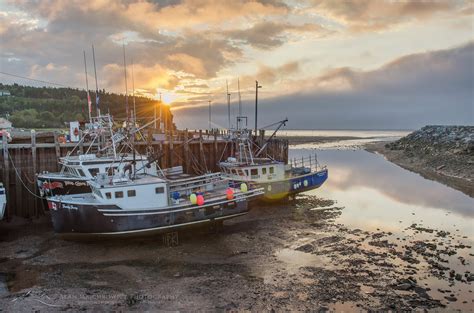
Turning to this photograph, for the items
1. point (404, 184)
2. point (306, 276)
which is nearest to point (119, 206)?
point (306, 276)

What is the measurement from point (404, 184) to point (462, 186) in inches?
163

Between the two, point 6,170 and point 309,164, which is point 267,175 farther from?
point 309,164

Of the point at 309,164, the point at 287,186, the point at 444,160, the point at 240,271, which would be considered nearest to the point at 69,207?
the point at 240,271

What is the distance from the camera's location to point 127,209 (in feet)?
50.2

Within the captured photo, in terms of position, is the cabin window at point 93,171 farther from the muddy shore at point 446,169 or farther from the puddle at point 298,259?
the muddy shore at point 446,169

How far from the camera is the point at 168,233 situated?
16.0 meters

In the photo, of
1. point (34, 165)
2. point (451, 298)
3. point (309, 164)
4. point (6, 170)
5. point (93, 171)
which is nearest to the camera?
point (451, 298)

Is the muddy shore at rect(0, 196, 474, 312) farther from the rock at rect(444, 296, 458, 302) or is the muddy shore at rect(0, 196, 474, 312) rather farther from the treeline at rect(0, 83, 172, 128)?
the treeline at rect(0, 83, 172, 128)

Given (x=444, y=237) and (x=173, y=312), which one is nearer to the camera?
(x=173, y=312)

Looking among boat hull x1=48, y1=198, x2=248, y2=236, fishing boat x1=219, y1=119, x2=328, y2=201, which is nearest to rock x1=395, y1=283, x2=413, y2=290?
boat hull x1=48, y1=198, x2=248, y2=236

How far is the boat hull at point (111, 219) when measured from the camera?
1509 cm

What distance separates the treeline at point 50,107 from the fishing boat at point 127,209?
2758cm

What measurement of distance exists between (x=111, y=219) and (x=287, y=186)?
478 inches

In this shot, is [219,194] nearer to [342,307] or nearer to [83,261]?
[83,261]
